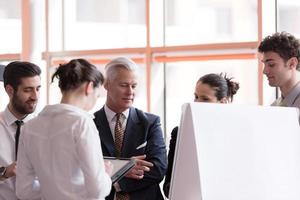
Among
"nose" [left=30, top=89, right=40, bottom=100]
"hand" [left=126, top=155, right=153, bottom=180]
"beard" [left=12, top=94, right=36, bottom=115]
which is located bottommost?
"hand" [left=126, top=155, right=153, bottom=180]

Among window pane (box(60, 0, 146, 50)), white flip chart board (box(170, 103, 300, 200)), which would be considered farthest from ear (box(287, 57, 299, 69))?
window pane (box(60, 0, 146, 50))

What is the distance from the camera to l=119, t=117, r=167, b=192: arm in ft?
10.2

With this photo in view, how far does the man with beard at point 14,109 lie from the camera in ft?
9.53

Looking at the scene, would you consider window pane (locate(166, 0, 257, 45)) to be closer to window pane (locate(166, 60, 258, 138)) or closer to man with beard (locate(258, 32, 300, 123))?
window pane (locate(166, 60, 258, 138))

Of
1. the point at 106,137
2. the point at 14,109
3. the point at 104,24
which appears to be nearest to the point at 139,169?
the point at 106,137

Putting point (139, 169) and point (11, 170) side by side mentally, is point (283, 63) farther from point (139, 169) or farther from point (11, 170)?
point (11, 170)

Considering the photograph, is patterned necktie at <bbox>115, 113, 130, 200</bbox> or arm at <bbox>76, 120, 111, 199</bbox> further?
patterned necktie at <bbox>115, 113, 130, 200</bbox>

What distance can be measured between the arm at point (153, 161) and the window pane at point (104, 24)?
3141 mm

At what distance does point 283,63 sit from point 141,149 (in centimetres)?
81

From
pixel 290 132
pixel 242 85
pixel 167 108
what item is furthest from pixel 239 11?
pixel 290 132

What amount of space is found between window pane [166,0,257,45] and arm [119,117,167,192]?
2.67 metres

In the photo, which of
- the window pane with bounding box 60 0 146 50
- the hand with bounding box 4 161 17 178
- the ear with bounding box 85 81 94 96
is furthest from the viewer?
the window pane with bounding box 60 0 146 50

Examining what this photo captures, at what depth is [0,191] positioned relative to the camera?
2898mm

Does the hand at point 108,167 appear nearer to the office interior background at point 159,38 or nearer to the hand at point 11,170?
the hand at point 11,170
